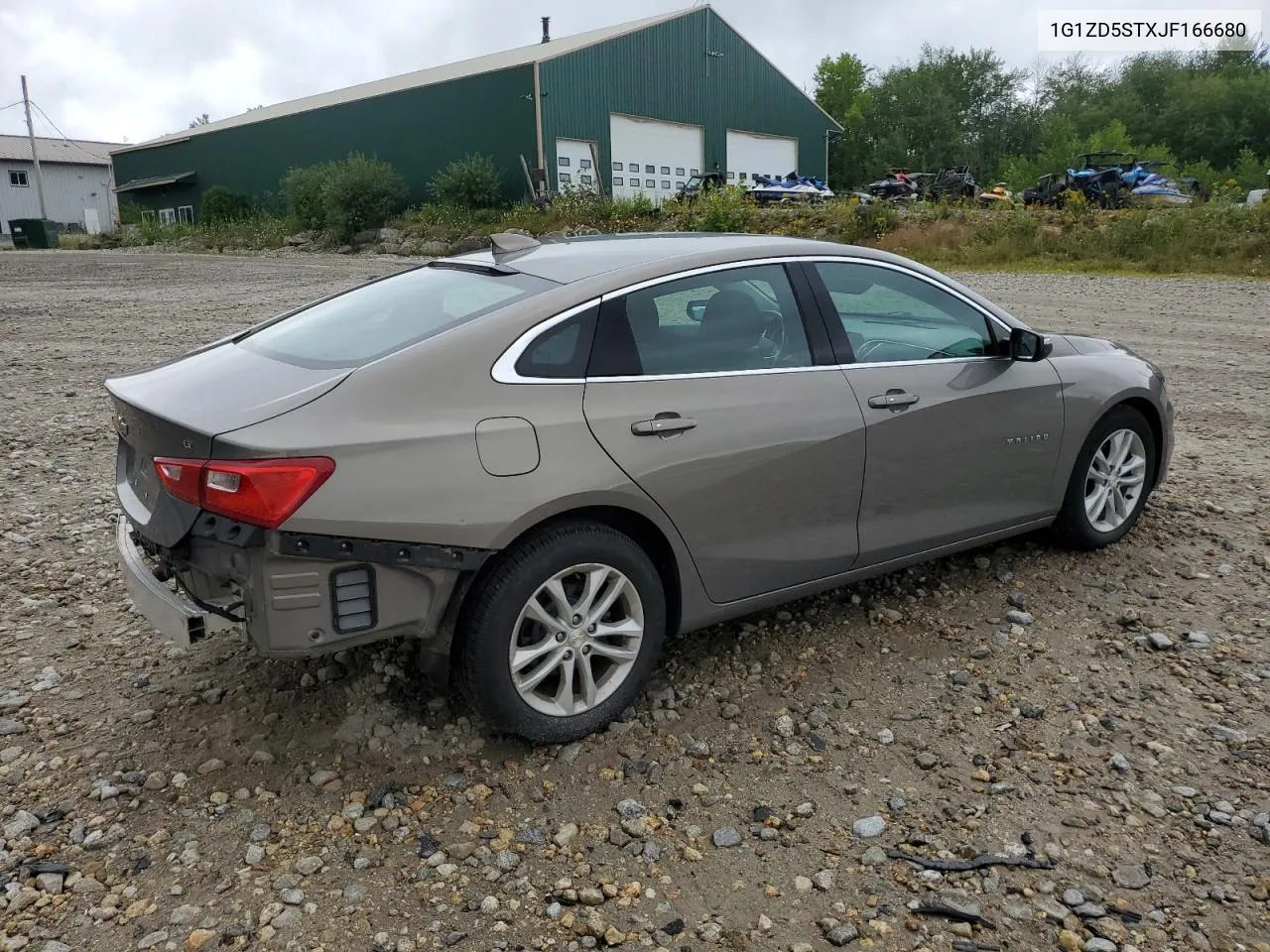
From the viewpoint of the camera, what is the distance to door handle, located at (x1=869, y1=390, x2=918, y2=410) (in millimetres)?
3822

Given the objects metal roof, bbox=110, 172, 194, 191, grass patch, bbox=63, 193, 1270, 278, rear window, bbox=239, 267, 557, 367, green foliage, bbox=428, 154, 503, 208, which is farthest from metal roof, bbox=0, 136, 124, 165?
rear window, bbox=239, 267, 557, 367

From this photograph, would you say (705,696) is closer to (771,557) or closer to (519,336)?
(771,557)

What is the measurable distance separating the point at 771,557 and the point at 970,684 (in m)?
0.88

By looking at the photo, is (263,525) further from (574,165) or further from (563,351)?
(574,165)

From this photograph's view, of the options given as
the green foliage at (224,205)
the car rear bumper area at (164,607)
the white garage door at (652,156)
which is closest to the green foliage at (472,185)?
the white garage door at (652,156)

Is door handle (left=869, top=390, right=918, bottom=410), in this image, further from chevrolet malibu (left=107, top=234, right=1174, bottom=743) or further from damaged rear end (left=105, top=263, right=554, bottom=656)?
damaged rear end (left=105, top=263, right=554, bottom=656)

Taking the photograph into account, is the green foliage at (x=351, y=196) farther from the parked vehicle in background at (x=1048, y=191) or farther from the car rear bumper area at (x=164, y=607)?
the car rear bumper area at (x=164, y=607)

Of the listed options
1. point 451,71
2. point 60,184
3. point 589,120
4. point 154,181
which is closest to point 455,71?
point 451,71

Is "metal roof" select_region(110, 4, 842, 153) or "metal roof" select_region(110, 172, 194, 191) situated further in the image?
"metal roof" select_region(110, 172, 194, 191)

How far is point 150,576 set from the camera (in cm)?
318

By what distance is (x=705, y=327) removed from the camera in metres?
3.62

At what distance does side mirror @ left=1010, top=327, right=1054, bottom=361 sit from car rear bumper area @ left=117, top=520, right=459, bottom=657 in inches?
104

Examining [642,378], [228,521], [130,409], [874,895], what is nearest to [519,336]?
[642,378]

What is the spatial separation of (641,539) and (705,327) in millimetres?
806
